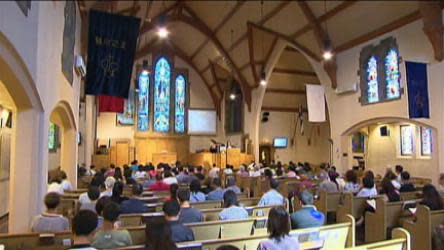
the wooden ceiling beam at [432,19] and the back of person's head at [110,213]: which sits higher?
the wooden ceiling beam at [432,19]

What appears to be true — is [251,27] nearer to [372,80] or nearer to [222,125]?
[372,80]

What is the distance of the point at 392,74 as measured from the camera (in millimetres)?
9414

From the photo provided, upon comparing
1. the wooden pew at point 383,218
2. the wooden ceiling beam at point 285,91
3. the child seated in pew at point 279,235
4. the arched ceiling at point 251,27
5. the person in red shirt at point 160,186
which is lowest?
the wooden pew at point 383,218

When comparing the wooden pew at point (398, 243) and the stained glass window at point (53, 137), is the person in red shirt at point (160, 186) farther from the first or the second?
the stained glass window at point (53, 137)

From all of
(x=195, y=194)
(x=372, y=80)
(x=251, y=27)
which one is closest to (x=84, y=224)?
(x=195, y=194)

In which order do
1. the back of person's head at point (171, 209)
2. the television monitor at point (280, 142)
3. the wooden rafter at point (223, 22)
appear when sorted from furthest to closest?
1. the television monitor at point (280, 142)
2. the wooden rafter at point (223, 22)
3. the back of person's head at point (171, 209)

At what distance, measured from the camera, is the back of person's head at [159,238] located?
6.97 feet

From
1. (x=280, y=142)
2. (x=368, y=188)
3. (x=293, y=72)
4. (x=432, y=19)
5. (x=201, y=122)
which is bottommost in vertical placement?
(x=368, y=188)

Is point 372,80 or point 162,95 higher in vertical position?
point 162,95

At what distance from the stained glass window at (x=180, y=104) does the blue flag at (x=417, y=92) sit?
38.5ft

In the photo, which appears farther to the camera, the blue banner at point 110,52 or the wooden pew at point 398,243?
the blue banner at point 110,52

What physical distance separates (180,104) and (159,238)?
52.4 feet

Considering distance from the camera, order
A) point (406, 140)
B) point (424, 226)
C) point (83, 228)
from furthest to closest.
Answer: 1. point (406, 140)
2. point (424, 226)
3. point (83, 228)

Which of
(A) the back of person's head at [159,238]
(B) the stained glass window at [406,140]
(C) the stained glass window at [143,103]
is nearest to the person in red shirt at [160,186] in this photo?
(A) the back of person's head at [159,238]
